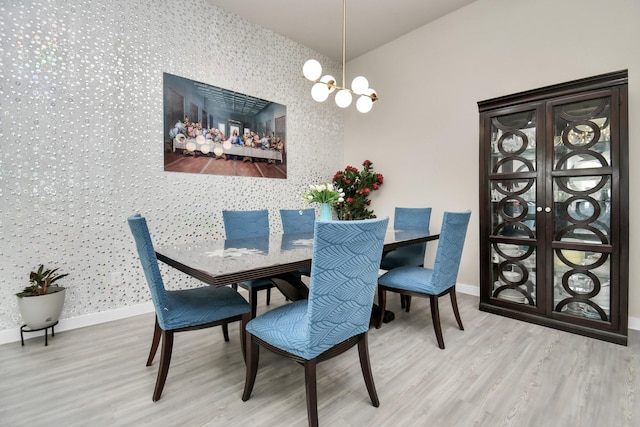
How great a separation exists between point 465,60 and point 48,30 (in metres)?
3.93

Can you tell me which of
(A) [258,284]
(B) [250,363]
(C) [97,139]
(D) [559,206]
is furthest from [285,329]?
(D) [559,206]

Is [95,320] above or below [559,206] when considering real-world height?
below

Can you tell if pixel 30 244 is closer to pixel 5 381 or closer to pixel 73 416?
pixel 5 381

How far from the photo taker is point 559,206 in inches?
99.0

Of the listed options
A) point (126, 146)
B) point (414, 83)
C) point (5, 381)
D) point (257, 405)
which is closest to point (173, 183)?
point (126, 146)

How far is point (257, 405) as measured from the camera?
1.56 meters

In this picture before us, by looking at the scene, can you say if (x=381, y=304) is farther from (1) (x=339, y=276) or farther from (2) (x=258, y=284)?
(1) (x=339, y=276)

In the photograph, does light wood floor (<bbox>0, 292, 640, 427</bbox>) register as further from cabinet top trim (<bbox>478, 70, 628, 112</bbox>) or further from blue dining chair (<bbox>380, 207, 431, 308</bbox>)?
cabinet top trim (<bbox>478, 70, 628, 112</bbox>)

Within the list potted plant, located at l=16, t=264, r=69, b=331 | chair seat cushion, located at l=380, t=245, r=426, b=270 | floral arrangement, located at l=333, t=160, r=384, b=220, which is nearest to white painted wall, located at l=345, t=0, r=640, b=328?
floral arrangement, located at l=333, t=160, r=384, b=220

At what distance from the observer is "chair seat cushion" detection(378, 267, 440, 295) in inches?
85.8

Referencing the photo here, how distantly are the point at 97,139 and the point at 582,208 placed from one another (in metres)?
4.05

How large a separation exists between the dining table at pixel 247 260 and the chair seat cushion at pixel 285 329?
21 cm

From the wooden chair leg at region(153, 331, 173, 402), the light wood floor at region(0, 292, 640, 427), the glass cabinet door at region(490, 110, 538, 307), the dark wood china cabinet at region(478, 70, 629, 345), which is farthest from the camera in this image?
the glass cabinet door at region(490, 110, 538, 307)

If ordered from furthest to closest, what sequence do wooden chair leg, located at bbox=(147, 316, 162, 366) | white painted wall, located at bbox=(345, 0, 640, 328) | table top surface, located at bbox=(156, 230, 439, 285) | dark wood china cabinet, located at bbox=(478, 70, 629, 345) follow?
white painted wall, located at bbox=(345, 0, 640, 328)
dark wood china cabinet, located at bbox=(478, 70, 629, 345)
wooden chair leg, located at bbox=(147, 316, 162, 366)
table top surface, located at bbox=(156, 230, 439, 285)
